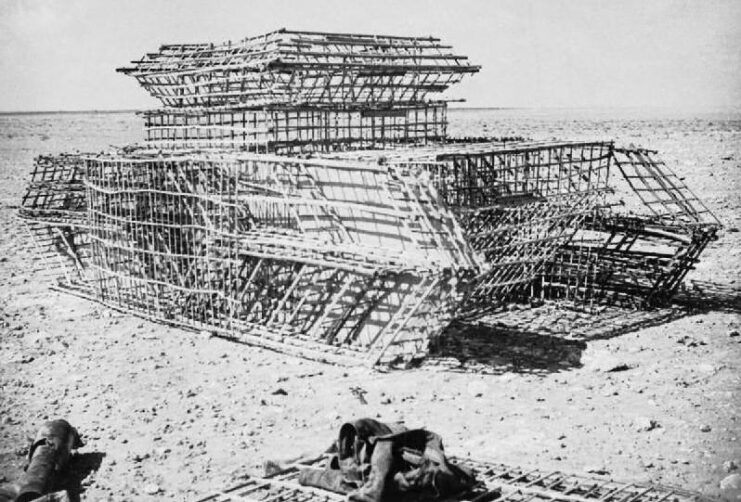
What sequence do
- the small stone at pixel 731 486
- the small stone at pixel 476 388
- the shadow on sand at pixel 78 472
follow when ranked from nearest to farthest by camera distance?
the small stone at pixel 731 486, the shadow on sand at pixel 78 472, the small stone at pixel 476 388

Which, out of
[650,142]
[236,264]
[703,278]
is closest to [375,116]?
[236,264]

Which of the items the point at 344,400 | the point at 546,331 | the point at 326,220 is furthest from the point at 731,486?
the point at 326,220

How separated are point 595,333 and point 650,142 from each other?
34992 millimetres

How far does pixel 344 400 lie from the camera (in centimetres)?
1185

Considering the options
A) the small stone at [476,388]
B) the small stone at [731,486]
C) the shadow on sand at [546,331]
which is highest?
the shadow on sand at [546,331]

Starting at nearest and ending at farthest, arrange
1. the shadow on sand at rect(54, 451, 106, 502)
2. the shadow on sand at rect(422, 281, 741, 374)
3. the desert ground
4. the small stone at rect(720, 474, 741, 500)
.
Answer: the small stone at rect(720, 474, 741, 500), the shadow on sand at rect(54, 451, 106, 502), the desert ground, the shadow on sand at rect(422, 281, 741, 374)

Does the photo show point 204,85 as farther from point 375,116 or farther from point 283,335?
point 283,335

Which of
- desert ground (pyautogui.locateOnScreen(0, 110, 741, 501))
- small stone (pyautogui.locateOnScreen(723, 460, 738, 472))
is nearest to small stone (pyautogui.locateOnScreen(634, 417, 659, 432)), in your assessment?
desert ground (pyautogui.locateOnScreen(0, 110, 741, 501))

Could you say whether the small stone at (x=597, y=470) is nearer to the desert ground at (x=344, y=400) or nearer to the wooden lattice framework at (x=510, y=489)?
the desert ground at (x=344, y=400)

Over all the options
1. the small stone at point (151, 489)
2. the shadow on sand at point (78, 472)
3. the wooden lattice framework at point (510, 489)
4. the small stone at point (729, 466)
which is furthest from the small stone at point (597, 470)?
the shadow on sand at point (78, 472)

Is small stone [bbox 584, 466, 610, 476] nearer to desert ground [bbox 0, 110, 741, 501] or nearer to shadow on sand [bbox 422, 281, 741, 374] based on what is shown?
desert ground [bbox 0, 110, 741, 501]

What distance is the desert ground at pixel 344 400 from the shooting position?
9812 millimetres

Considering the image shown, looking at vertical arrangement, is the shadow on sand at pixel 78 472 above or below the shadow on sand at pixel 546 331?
below

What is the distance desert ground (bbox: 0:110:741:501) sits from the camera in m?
9.81
